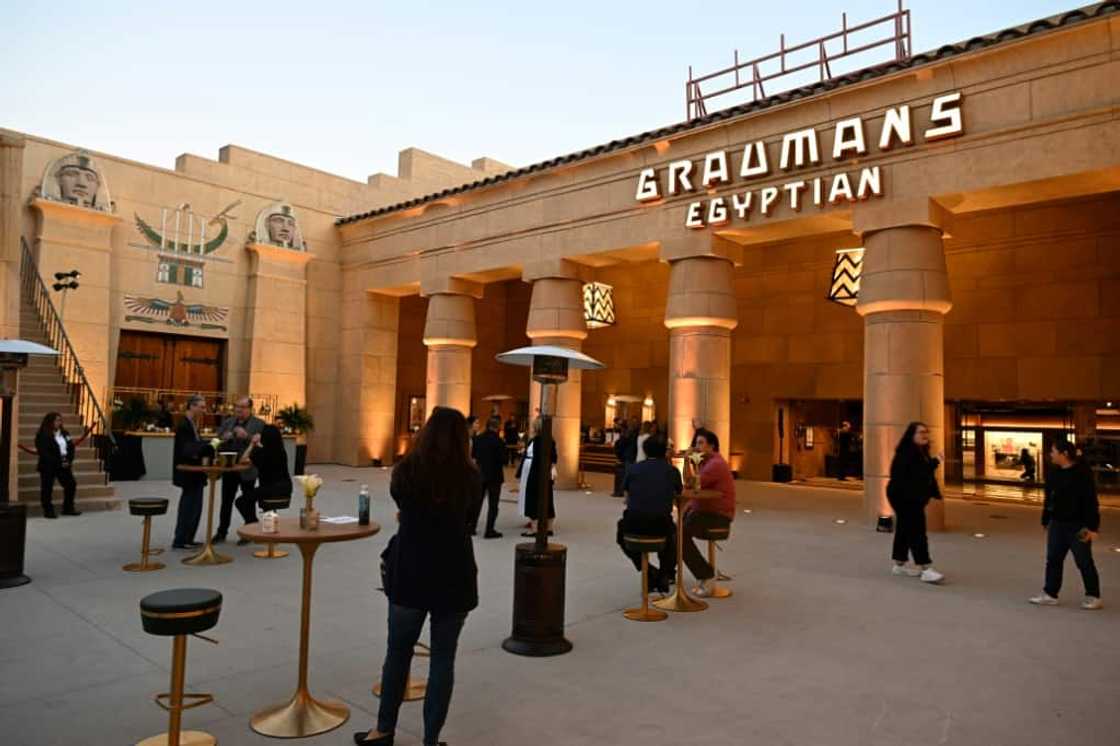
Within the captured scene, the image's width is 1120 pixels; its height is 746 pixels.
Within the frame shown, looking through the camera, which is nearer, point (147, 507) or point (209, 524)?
point (147, 507)

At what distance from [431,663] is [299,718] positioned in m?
0.96

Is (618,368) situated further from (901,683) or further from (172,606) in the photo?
(172,606)

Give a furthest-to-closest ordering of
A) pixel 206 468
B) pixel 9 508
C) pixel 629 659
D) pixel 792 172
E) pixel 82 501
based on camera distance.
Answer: pixel 792 172
pixel 82 501
pixel 206 468
pixel 9 508
pixel 629 659

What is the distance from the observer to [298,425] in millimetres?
19531

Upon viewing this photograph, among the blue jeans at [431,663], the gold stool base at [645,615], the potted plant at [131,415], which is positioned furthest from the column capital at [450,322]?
the blue jeans at [431,663]

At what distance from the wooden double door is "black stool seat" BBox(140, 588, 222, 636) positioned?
1698 cm

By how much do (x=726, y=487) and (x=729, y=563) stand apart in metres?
1.70

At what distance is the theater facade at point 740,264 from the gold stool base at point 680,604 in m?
6.43

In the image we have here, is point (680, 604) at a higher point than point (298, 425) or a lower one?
lower

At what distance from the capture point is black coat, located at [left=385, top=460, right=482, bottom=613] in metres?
3.71

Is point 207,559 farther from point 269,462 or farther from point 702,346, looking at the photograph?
point 702,346

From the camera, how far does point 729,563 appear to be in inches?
352

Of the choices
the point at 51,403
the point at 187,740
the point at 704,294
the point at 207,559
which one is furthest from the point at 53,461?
the point at 704,294

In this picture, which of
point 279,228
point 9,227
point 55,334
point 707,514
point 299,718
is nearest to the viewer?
point 299,718
